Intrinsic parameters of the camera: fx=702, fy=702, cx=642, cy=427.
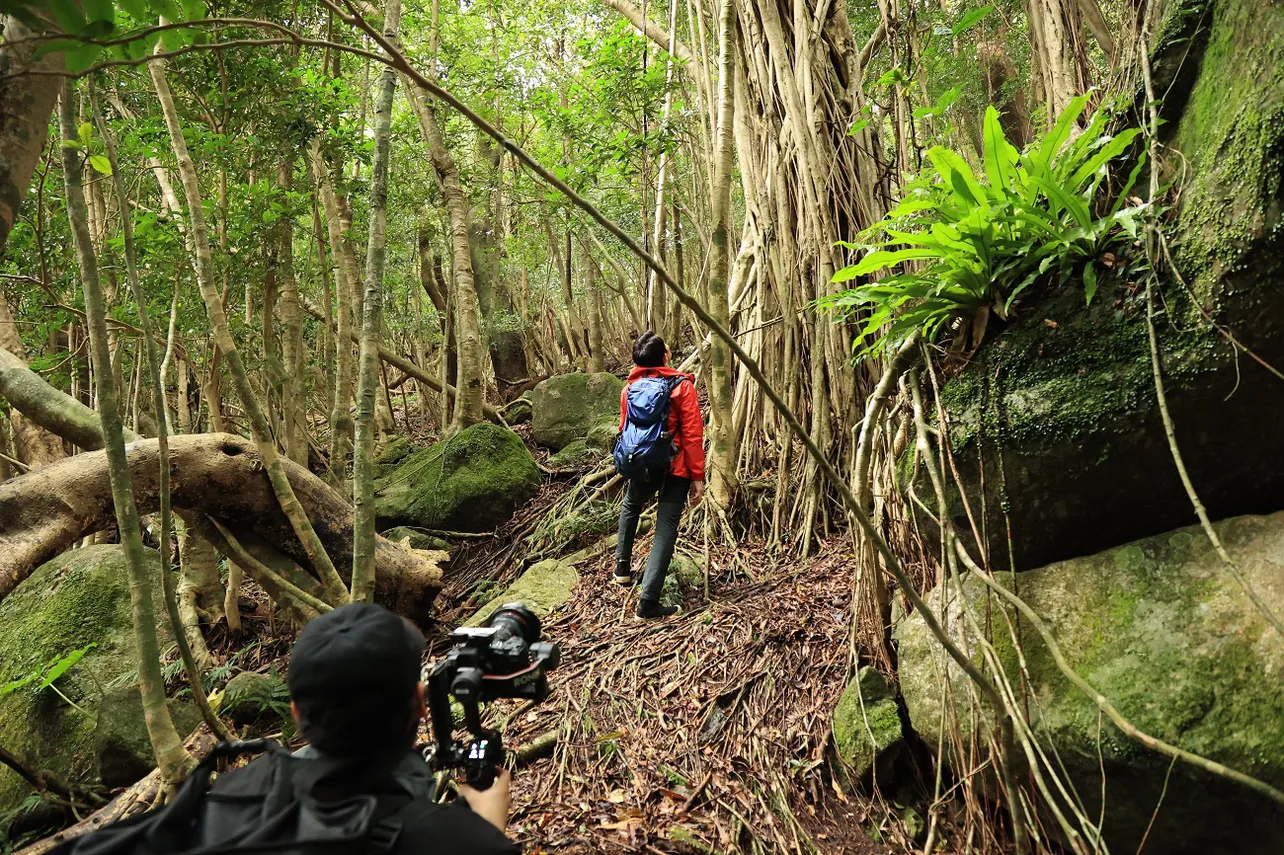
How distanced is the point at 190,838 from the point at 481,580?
4.35 meters

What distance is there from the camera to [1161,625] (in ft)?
7.33

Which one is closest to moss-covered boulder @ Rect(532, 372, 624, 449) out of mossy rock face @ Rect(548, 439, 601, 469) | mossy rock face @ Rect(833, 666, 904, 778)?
mossy rock face @ Rect(548, 439, 601, 469)

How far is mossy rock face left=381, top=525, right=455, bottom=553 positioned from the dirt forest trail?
200 cm

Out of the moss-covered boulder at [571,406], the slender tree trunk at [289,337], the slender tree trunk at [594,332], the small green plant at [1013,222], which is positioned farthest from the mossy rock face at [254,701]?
the slender tree trunk at [594,332]

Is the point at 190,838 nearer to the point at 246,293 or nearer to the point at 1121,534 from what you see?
the point at 1121,534

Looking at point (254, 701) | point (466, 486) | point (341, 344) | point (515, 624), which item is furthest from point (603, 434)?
point (515, 624)

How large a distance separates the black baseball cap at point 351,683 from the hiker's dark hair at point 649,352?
3.04 meters

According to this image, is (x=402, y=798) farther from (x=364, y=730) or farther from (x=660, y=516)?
(x=660, y=516)

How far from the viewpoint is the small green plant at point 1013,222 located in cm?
234

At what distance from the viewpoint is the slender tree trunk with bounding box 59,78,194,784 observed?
8.86ft

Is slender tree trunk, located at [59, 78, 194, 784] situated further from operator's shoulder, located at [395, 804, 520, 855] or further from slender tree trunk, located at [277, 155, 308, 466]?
slender tree trunk, located at [277, 155, 308, 466]

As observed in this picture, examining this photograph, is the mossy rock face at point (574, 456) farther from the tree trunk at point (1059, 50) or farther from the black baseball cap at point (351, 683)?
the black baseball cap at point (351, 683)

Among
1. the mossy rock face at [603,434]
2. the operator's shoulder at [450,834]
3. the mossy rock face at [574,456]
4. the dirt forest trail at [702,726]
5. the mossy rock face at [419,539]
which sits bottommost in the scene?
the mossy rock face at [419,539]

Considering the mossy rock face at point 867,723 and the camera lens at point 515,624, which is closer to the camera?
the camera lens at point 515,624
